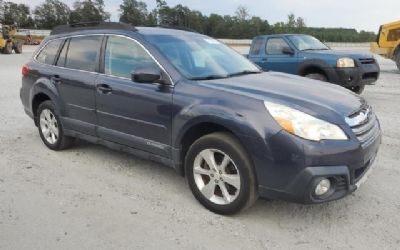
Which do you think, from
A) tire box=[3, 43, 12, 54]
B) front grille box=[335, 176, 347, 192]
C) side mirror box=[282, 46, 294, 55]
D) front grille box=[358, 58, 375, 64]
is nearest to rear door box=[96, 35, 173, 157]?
front grille box=[335, 176, 347, 192]

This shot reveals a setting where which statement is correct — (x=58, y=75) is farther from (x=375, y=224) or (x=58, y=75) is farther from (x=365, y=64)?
(x=365, y=64)

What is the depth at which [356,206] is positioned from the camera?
4.26 m

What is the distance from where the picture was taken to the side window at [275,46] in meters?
11.1

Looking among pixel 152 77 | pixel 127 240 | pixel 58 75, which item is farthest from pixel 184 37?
pixel 127 240

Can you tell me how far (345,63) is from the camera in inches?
395

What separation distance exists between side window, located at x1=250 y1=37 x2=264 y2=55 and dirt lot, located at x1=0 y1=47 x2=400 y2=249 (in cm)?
637

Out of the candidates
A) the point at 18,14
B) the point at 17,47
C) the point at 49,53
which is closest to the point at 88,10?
the point at 18,14

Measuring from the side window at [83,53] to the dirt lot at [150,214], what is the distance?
122 cm

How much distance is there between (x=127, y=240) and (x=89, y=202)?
94 centimetres

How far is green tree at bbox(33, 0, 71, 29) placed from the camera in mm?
88525

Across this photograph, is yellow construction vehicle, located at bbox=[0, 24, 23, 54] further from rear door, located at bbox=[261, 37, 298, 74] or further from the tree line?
the tree line

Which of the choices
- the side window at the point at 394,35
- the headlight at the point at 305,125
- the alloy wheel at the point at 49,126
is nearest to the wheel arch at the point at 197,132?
the headlight at the point at 305,125

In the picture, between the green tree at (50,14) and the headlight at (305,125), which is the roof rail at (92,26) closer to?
the headlight at (305,125)

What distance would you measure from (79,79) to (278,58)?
6676 mm
